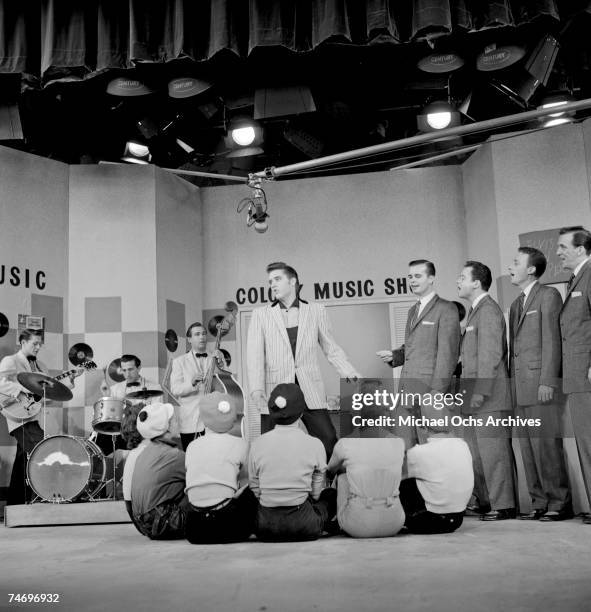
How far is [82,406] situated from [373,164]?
3.76m

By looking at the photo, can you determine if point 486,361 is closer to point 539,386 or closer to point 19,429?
point 539,386

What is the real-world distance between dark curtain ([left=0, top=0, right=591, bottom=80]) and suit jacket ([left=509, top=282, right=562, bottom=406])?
1831 millimetres

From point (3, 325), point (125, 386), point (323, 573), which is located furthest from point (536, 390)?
point (3, 325)

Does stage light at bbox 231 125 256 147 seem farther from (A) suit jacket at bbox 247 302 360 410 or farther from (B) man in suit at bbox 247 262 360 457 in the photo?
(A) suit jacket at bbox 247 302 360 410

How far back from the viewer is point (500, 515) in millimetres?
5051

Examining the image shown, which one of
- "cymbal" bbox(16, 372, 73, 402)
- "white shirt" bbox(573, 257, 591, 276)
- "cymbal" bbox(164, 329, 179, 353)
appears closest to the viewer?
"white shirt" bbox(573, 257, 591, 276)

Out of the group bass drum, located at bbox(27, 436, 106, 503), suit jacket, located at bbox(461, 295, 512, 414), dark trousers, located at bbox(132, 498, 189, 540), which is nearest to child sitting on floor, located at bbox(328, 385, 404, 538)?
dark trousers, located at bbox(132, 498, 189, 540)

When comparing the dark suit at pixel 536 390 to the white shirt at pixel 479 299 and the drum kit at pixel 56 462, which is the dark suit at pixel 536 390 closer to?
the white shirt at pixel 479 299

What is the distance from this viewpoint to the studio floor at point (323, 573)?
253cm

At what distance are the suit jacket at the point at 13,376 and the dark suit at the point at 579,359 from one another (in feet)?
13.6

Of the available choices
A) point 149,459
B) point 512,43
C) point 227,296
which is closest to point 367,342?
point 227,296

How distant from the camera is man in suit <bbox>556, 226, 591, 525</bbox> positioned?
4566mm

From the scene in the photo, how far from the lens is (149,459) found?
4.55 metres

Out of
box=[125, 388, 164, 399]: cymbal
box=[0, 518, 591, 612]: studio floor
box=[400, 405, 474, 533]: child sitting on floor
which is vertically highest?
box=[125, 388, 164, 399]: cymbal
